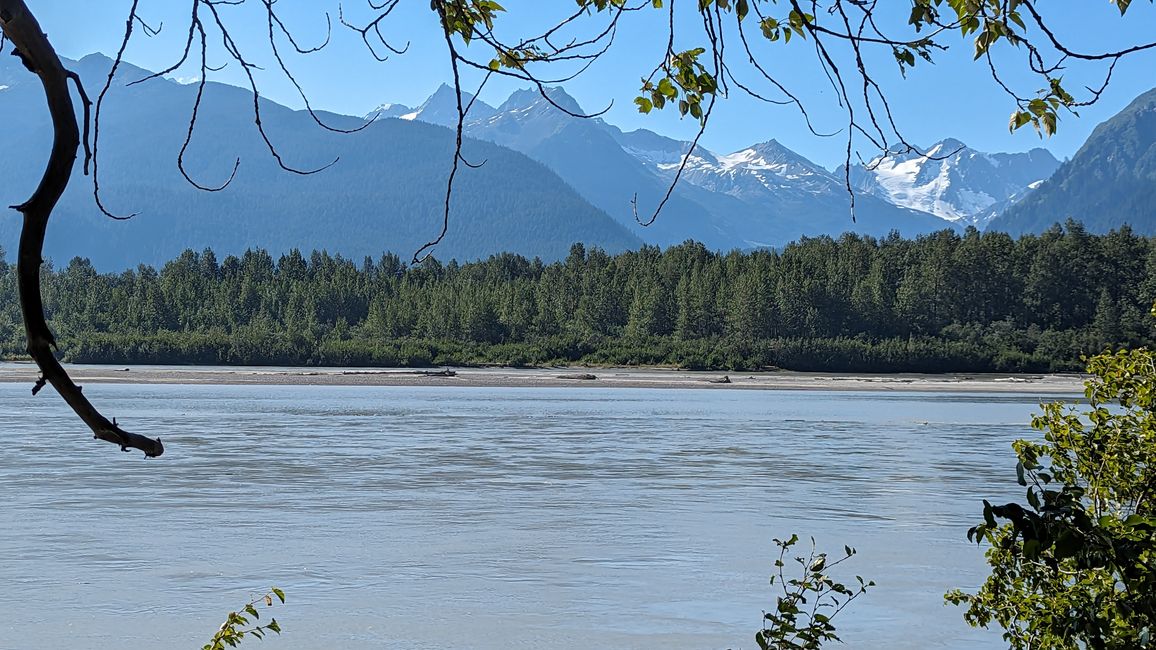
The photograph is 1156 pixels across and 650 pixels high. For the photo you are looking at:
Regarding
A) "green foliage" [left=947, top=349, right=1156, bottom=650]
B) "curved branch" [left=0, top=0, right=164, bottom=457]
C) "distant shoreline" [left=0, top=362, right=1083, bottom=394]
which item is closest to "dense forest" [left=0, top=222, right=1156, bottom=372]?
"distant shoreline" [left=0, top=362, right=1083, bottom=394]

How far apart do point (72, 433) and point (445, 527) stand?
62.5 ft

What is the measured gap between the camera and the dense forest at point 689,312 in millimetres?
98750

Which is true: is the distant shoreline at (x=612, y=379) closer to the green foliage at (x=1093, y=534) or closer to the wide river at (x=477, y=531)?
the wide river at (x=477, y=531)

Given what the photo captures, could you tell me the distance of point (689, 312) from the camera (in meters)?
108

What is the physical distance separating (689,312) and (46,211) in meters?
106

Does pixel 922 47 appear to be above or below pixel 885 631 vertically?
above

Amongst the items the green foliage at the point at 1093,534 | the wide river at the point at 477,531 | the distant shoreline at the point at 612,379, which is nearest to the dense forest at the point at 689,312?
the distant shoreline at the point at 612,379

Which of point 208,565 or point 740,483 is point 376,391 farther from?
point 208,565

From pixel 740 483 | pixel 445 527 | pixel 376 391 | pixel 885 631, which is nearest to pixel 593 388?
pixel 376 391

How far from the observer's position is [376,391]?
6419cm

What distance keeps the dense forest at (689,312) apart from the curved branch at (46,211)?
9352 cm

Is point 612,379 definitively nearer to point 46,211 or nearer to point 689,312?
point 689,312

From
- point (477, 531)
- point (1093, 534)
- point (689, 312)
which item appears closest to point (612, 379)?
point (689, 312)

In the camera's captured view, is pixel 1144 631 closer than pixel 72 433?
Yes
